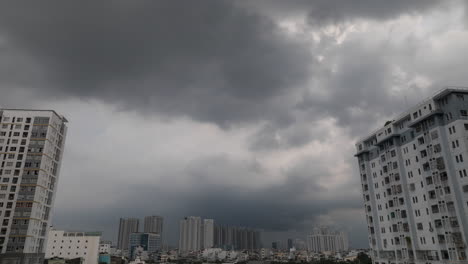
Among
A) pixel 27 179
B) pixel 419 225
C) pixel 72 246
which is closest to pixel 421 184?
pixel 419 225

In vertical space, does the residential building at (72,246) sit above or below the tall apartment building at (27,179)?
below

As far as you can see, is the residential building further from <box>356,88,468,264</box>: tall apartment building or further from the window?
the window

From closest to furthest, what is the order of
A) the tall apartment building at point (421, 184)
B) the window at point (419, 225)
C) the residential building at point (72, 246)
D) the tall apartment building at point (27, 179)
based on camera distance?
the tall apartment building at point (421, 184), the window at point (419, 225), the tall apartment building at point (27, 179), the residential building at point (72, 246)

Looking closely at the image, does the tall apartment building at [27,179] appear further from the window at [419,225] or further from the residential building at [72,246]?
Answer: the window at [419,225]

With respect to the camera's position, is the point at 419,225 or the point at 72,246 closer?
the point at 419,225

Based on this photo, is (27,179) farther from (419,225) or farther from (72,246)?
(419,225)

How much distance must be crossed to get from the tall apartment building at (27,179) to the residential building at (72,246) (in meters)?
58.1

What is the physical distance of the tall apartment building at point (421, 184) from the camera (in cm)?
6663

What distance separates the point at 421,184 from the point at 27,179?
4229 inches

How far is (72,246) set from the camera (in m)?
156

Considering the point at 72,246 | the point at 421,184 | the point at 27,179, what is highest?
the point at 27,179

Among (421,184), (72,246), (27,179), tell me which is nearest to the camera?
(421,184)

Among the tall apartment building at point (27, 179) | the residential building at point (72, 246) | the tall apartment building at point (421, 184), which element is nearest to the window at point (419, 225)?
the tall apartment building at point (421, 184)

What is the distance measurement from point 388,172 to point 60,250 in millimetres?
145668
